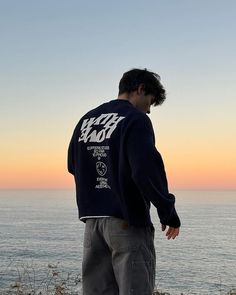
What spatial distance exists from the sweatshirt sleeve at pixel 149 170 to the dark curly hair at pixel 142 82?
0.43 metres

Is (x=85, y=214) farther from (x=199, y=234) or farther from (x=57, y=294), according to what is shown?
(x=199, y=234)

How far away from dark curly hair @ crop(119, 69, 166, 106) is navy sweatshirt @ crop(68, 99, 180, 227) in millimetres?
127

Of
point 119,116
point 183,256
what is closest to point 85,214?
point 119,116

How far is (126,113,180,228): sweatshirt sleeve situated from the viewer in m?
3.44

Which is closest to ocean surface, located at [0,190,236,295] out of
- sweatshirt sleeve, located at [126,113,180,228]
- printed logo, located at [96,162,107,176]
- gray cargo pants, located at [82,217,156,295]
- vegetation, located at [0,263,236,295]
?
vegetation, located at [0,263,236,295]

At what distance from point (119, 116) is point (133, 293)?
1233 millimetres

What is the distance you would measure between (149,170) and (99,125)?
0.61 meters

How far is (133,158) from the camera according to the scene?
136 inches

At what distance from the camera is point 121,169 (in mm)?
3570

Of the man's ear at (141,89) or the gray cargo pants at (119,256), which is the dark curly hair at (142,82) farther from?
the gray cargo pants at (119,256)

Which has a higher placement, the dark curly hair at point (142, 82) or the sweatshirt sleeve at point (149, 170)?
the dark curly hair at point (142, 82)

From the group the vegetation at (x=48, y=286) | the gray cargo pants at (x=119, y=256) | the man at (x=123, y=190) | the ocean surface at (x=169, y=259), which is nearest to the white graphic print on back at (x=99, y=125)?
the man at (x=123, y=190)

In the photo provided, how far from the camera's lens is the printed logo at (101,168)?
146 inches

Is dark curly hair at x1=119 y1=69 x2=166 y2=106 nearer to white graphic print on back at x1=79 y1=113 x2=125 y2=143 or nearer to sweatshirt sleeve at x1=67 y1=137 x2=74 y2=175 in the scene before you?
white graphic print on back at x1=79 y1=113 x2=125 y2=143
